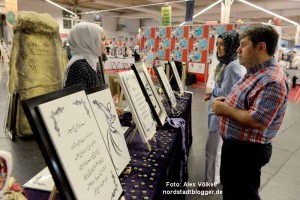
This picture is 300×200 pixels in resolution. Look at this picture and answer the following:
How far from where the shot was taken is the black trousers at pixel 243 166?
1.40 metres

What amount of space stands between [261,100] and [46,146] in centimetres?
103

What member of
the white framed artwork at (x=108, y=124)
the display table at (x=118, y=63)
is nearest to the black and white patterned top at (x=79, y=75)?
the white framed artwork at (x=108, y=124)

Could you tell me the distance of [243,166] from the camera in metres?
1.46

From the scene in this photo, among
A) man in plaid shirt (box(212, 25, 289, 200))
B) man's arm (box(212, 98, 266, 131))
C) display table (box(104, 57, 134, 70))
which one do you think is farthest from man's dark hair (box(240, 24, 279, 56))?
display table (box(104, 57, 134, 70))

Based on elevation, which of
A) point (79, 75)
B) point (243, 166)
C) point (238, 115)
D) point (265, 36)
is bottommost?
point (243, 166)

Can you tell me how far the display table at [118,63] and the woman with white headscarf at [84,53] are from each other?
363 inches

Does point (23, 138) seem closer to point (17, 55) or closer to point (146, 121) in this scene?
point (17, 55)

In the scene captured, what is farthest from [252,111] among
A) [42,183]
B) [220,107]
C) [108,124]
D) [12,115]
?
[12,115]

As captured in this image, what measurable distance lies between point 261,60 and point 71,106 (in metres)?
1.05

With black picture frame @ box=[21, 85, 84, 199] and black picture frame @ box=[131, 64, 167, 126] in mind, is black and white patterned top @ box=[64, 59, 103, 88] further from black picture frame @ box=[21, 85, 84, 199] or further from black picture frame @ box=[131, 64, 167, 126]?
black picture frame @ box=[21, 85, 84, 199]

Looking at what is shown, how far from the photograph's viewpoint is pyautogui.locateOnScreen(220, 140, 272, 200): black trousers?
4.60 ft

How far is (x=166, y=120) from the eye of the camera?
75.7 inches

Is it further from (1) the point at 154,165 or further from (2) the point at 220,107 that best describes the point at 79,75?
(2) the point at 220,107

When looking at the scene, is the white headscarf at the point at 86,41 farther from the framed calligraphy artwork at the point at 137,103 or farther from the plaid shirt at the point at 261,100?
the plaid shirt at the point at 261,100
